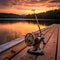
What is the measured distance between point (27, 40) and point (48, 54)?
40cm

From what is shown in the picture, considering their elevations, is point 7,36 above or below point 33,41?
below

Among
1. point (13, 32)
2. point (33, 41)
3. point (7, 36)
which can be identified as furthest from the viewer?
point (13, 32)

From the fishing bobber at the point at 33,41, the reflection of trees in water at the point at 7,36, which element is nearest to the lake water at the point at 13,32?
the reflection of trees in water at the point at 7,36

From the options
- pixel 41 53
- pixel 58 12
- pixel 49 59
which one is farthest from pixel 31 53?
pixel 58 12

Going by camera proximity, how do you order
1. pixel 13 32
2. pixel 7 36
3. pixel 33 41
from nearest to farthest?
pixel 33 41 < pixel 7 36 < pixel 13 32

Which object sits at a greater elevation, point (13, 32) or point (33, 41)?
point (33, 41)

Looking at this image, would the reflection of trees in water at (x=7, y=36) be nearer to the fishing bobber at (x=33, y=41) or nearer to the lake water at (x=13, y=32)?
the lake water at (x=13, y=32)

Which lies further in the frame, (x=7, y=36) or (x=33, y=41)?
(x=7, y=36)

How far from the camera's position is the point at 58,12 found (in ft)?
141

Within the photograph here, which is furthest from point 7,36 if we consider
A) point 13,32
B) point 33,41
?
point 33,41

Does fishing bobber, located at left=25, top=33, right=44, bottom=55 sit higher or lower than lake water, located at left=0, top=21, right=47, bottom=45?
higher

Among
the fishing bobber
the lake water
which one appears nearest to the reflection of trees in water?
the lake water

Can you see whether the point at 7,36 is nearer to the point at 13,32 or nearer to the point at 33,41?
the point at 13,32

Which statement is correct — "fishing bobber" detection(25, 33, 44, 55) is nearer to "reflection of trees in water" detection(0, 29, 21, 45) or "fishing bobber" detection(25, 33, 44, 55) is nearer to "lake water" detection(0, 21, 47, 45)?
"lake water" detection(0, 21, 47, 45)
